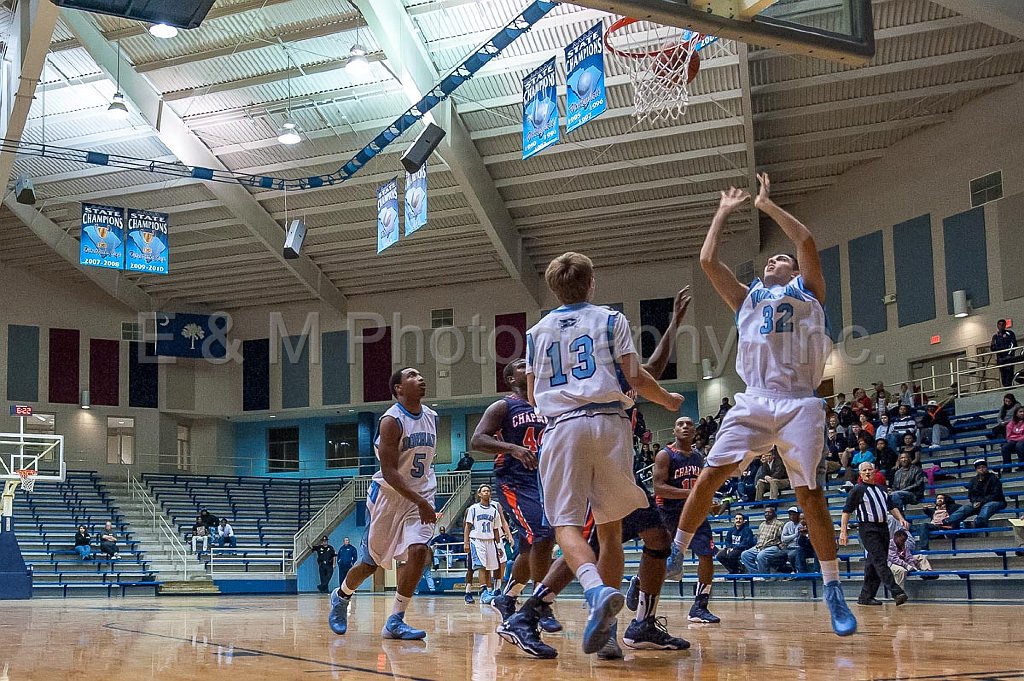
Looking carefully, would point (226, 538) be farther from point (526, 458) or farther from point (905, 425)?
point (526, 458)

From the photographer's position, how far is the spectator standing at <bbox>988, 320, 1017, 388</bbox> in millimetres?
21609

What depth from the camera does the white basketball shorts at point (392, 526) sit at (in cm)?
751

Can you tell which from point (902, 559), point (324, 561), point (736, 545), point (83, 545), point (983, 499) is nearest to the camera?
point (902, 559)

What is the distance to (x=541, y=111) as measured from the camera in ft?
59.7

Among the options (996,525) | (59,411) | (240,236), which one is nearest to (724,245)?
(240,236)

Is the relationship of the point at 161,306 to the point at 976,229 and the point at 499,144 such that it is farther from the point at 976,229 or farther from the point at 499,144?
the point at 976,229

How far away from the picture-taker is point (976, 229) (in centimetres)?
2494

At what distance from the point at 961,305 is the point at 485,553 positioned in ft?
44.9

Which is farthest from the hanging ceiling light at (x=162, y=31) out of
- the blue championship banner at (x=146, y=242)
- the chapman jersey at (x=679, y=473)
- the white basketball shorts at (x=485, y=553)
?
the chapman jersey at (x=679, y=473)

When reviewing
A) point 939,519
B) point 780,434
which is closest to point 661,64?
point 939,519

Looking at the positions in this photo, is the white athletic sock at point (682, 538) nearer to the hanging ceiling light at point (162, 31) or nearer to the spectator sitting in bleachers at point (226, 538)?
the hanging ceiling light at point (162, 31)

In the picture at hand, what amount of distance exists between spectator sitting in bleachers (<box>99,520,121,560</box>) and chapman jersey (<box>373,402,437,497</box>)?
2241 centimetres

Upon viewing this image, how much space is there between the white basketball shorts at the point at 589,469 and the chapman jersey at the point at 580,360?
0.08 meters

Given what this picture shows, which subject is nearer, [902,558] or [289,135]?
[902,558]
